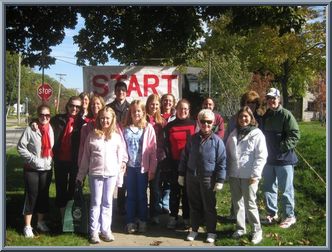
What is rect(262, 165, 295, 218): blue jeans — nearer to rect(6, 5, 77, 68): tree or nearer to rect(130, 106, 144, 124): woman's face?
rect(130, 106, 144, 124): woman's face

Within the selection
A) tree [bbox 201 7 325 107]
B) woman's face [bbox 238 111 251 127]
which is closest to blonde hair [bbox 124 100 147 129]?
woman's face [bbox 238 111 251 127]

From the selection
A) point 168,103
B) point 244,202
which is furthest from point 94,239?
point 168,103

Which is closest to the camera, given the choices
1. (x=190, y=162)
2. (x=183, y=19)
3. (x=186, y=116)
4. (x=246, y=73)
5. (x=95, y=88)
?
(x=190, y=162)

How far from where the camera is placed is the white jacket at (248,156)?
4898 millimetres

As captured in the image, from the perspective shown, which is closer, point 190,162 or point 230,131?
point 190,162

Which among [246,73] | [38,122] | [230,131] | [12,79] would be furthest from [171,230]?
[246,73]

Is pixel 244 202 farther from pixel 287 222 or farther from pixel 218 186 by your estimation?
pixel 287 222

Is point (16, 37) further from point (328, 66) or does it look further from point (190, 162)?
point (328, 66)

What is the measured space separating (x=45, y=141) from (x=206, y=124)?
6.51 feet

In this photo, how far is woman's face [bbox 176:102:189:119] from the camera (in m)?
5.32

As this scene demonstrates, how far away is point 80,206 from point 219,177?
178cm

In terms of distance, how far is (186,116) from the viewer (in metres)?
5.39

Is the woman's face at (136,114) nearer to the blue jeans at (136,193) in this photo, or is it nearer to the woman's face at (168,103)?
the woman's face at (168,103)

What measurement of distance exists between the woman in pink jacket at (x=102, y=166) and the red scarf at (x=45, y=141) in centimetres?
45
